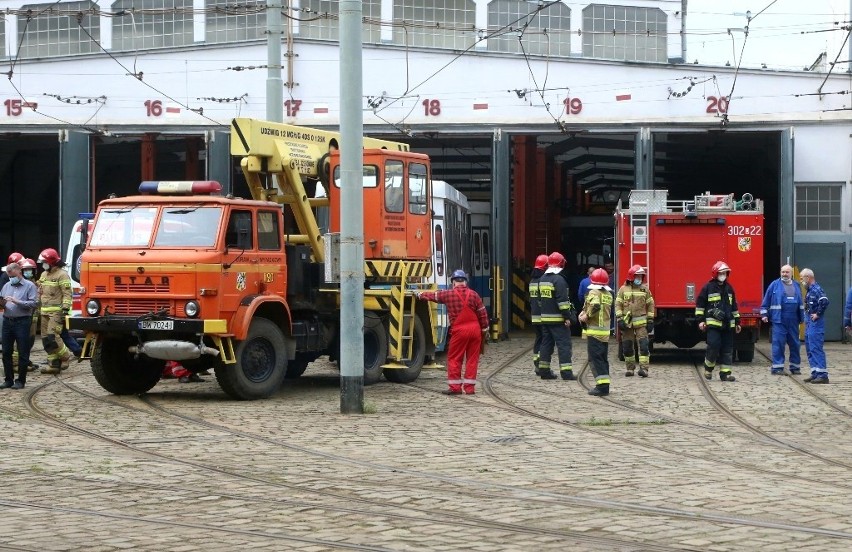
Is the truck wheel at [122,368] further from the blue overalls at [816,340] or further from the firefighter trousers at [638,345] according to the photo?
the blue overalls at [816,340]

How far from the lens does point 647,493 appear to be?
998 centimetres

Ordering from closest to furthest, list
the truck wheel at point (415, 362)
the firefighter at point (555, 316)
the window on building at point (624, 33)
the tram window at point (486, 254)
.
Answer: the truck wheel at point (415, 362) < the firefighter at point (555, 316) < the tram window at point (486, 254) < the window on building at point (624, 33)

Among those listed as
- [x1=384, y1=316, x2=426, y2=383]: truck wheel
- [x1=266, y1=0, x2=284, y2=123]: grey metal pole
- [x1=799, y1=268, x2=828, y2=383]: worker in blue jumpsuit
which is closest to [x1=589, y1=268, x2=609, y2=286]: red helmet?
[x1=384, y1=316, x2=426, y2=383]: truck wheel

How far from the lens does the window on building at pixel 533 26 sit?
39188 millimetres

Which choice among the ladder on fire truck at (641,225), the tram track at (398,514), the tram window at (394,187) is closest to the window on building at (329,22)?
the ladder on fire truck at (641,225)

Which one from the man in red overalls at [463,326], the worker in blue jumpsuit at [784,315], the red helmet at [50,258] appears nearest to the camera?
the man in red overalls at [463,326]

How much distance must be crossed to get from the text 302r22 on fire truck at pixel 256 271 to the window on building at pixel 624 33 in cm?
2161

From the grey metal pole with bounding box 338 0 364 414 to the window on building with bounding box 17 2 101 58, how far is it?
26.6m

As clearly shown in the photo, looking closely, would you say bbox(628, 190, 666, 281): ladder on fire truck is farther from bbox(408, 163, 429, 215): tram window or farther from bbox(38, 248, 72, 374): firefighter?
bbox(38, 248, 72, 374): firefighter

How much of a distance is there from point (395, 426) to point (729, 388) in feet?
22.1

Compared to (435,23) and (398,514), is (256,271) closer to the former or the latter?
(398,514)

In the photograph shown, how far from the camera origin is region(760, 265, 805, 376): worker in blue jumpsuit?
70.5ft

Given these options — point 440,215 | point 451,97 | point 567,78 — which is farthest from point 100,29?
point 440,215

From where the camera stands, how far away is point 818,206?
33844 millimetres
